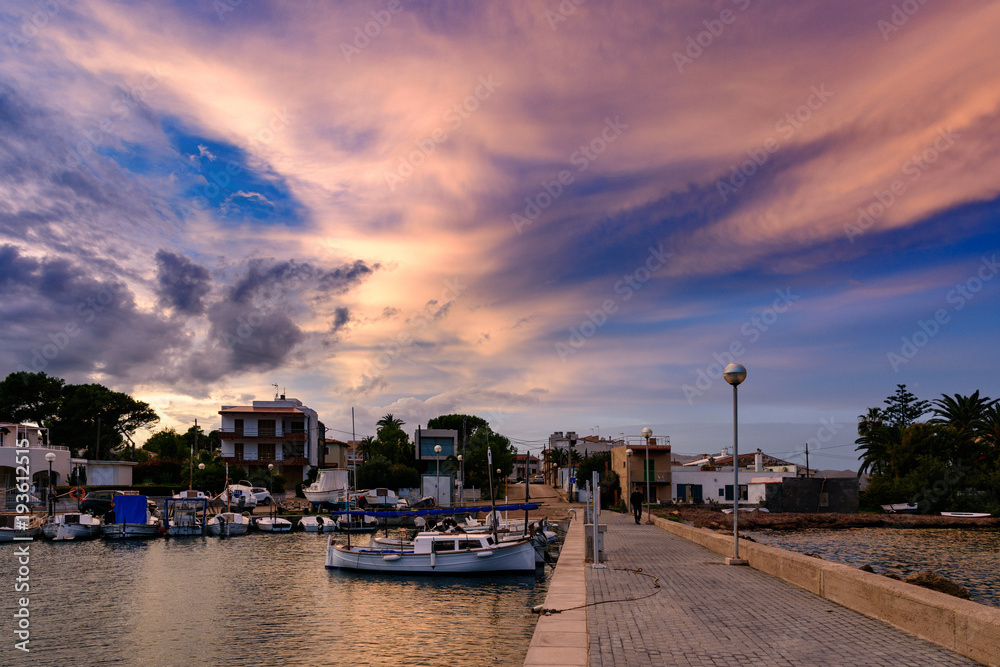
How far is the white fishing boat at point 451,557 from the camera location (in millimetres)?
30312

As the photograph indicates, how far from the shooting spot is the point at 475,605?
2466cm

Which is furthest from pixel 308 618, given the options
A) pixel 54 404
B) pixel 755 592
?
pixel 54 404

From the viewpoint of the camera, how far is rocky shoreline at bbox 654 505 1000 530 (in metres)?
47.4

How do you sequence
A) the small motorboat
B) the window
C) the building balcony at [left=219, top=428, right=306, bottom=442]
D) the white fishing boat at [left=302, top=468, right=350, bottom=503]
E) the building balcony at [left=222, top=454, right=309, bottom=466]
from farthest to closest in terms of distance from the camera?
the building balcony at [left=219, top=428, right=306, bottom=442], the building balcony at [left=222, top=454, right=309, bottom=466], the window, the white fishing boat at [left=302, top=468, right=350, bottom=503], the small motorboat

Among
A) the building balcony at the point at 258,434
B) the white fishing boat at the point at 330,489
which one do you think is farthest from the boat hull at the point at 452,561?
the building balcony at the point at 258,434

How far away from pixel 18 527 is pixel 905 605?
5643cm

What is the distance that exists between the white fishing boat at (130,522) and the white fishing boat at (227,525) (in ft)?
12.2

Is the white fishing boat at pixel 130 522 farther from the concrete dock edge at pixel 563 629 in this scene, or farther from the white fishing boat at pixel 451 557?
the concrete dock edge at pixel 563 629

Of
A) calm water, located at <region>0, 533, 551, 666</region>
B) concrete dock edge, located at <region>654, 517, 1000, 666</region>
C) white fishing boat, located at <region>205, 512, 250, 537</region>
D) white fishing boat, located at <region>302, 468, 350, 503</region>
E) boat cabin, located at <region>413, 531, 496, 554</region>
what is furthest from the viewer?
white fishing boat, located at <region>302, 468, 350, 503</region>

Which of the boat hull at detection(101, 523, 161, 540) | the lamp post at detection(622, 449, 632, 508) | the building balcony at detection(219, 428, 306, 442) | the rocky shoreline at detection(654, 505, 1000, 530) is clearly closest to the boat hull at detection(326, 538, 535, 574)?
the rocky shoreline at detection(654, 505, 1000, 530)

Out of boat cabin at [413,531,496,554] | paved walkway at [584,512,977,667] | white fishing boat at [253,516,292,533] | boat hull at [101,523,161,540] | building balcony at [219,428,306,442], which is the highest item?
paved walkway at [584,512,977,667]

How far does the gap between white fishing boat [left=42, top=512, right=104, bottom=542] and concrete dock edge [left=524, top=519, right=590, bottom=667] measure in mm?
45351

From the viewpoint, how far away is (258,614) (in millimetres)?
23469

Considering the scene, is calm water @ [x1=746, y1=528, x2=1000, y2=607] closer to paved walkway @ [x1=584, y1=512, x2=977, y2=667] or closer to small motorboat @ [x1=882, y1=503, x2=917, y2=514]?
paved walkway @ [x1=584, y1=512, x2=977, y2=667]
